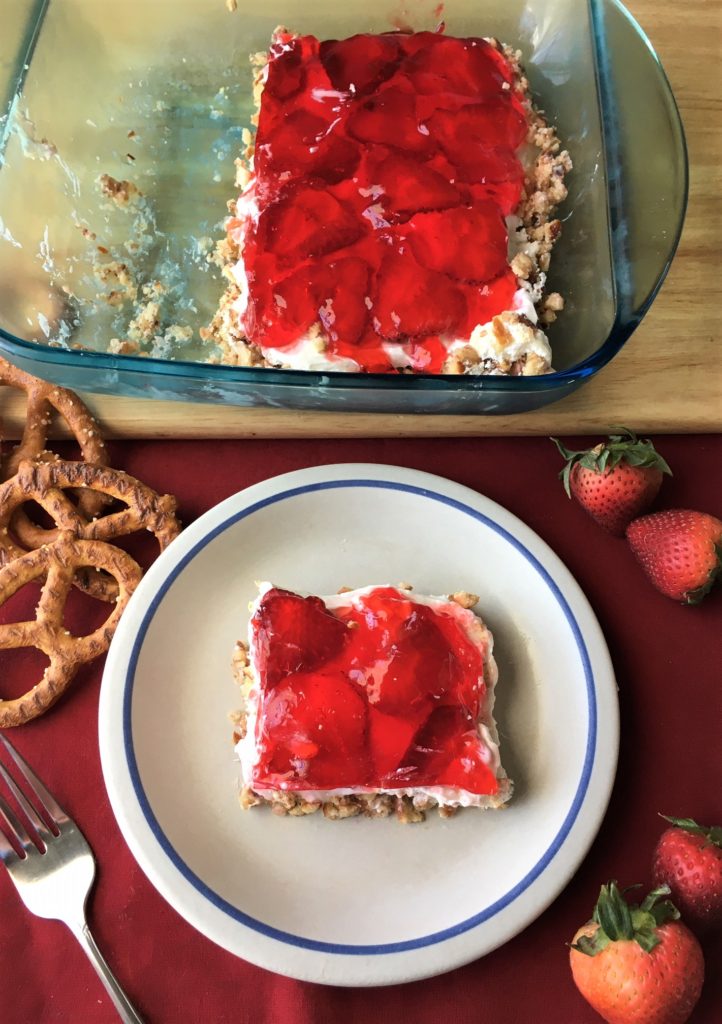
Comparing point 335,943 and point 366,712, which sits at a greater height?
point 366,712

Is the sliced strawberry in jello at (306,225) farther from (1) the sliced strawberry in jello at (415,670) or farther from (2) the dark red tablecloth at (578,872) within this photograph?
(1) the sliced strawberry in jello at (415,670)

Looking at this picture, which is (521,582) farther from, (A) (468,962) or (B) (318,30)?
(B) (318,30)

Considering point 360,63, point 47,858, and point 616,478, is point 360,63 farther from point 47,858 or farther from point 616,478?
point 47,858

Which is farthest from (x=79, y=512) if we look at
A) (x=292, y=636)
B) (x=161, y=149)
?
(x=161, y=149)

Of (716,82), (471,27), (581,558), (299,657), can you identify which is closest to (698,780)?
(581,558)

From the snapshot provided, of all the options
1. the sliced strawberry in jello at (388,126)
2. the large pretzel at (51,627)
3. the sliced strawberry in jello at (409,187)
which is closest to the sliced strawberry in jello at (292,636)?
the large pretzel at (51,627)

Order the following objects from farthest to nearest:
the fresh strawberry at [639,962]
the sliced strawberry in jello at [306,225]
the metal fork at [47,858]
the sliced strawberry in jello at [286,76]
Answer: the sliced strawberry in jello at [286,76], the sliced strawberry in jello at [306,225], the metal fork at [47,858], the fresh strawberry at [639,962]
